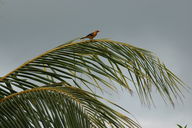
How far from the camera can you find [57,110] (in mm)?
3551

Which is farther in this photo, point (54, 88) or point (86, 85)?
point (86, 85)

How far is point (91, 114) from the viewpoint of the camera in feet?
12.6

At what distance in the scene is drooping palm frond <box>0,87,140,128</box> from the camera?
3477 millimetres

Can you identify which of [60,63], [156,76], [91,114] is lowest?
[91,114]

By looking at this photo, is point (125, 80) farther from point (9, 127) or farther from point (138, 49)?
point (9, 127)

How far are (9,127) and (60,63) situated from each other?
1241mm

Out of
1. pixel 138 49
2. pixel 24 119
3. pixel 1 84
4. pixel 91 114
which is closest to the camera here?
pixel 24 119

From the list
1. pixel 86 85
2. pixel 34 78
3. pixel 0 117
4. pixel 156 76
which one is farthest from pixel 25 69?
pixel 156 76

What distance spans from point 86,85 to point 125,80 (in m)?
0.48

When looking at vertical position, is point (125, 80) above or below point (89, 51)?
below

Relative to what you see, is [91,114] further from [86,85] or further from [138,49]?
[138,49]

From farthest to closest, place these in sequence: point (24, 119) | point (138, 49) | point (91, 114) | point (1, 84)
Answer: point (138, 49) → point (1, 84) → point (91, 114) → point (24, 119)

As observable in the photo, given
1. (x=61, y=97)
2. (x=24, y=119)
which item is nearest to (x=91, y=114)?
(x=61, y=97)

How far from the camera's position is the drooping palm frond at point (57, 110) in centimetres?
348
